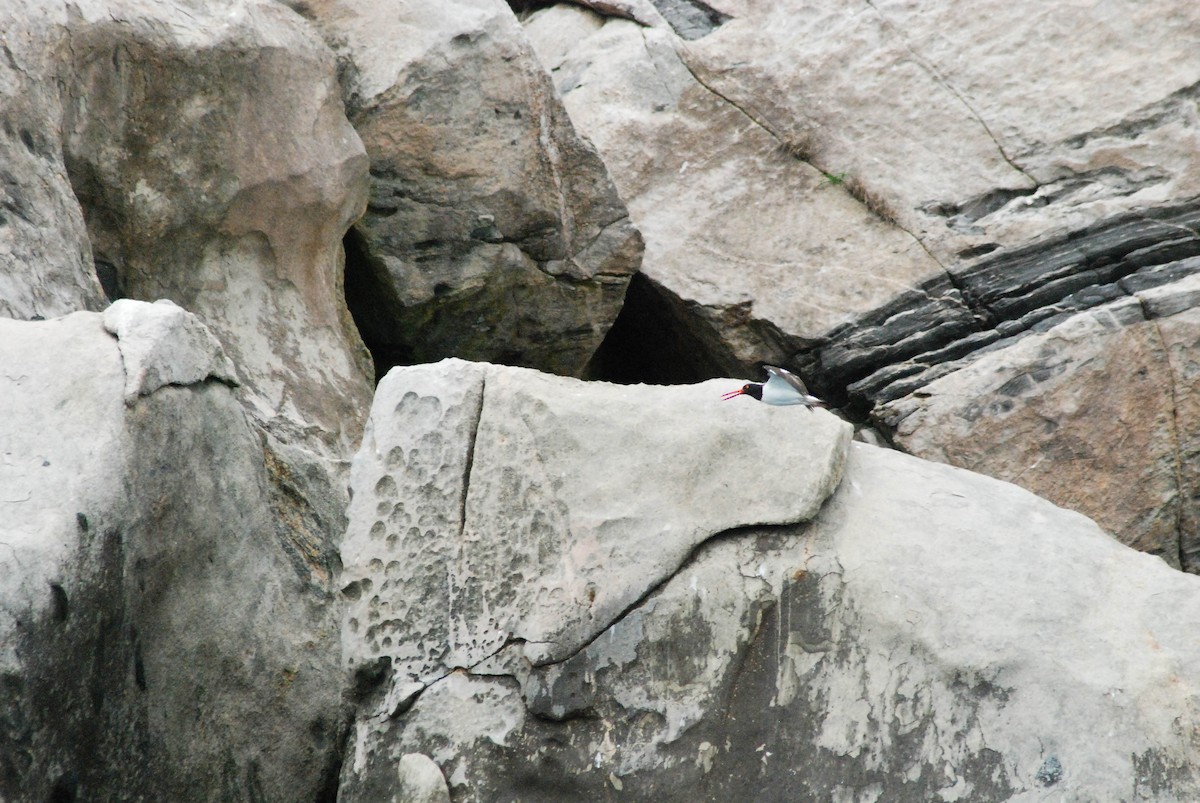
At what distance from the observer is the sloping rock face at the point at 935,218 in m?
6.14

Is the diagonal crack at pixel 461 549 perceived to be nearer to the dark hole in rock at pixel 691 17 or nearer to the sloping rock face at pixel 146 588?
the sloping rock face at pixel 146 588

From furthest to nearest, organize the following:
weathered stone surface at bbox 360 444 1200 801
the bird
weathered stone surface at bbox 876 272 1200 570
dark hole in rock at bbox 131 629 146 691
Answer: weathered stone surface at bbox 876 272 1200 570, the bird, weathered stone surface at bbox 360 444 1200 801, dark hole in rock at bbox 131 629 146 691

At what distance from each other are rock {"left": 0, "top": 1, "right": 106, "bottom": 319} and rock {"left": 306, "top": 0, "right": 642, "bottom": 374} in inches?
73.9

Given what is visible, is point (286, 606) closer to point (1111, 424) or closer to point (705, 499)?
point (705, 499)

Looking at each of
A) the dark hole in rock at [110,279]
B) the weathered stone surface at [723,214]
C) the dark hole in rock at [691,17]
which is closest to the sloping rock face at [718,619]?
the dark hole in rock at [110,279]

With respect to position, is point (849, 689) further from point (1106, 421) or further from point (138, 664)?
point (1106, 421)

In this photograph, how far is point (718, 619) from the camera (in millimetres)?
3635

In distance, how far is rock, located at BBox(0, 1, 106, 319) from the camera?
12.6ft

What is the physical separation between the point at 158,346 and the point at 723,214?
417 cm

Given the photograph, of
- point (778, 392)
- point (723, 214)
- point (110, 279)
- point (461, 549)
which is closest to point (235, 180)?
point (110, 279)

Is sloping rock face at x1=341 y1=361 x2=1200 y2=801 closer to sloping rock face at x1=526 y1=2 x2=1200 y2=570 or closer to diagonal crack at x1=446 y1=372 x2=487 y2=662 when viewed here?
diagonal crack at x1=446 y1=372 x2=487 y2=662

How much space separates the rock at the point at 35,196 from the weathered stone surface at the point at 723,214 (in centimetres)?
341

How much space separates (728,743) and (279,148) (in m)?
3.07

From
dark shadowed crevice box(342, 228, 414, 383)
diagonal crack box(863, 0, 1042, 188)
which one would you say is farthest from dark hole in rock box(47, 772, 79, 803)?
diagonal crack box(863, 0, 1042, 188)
